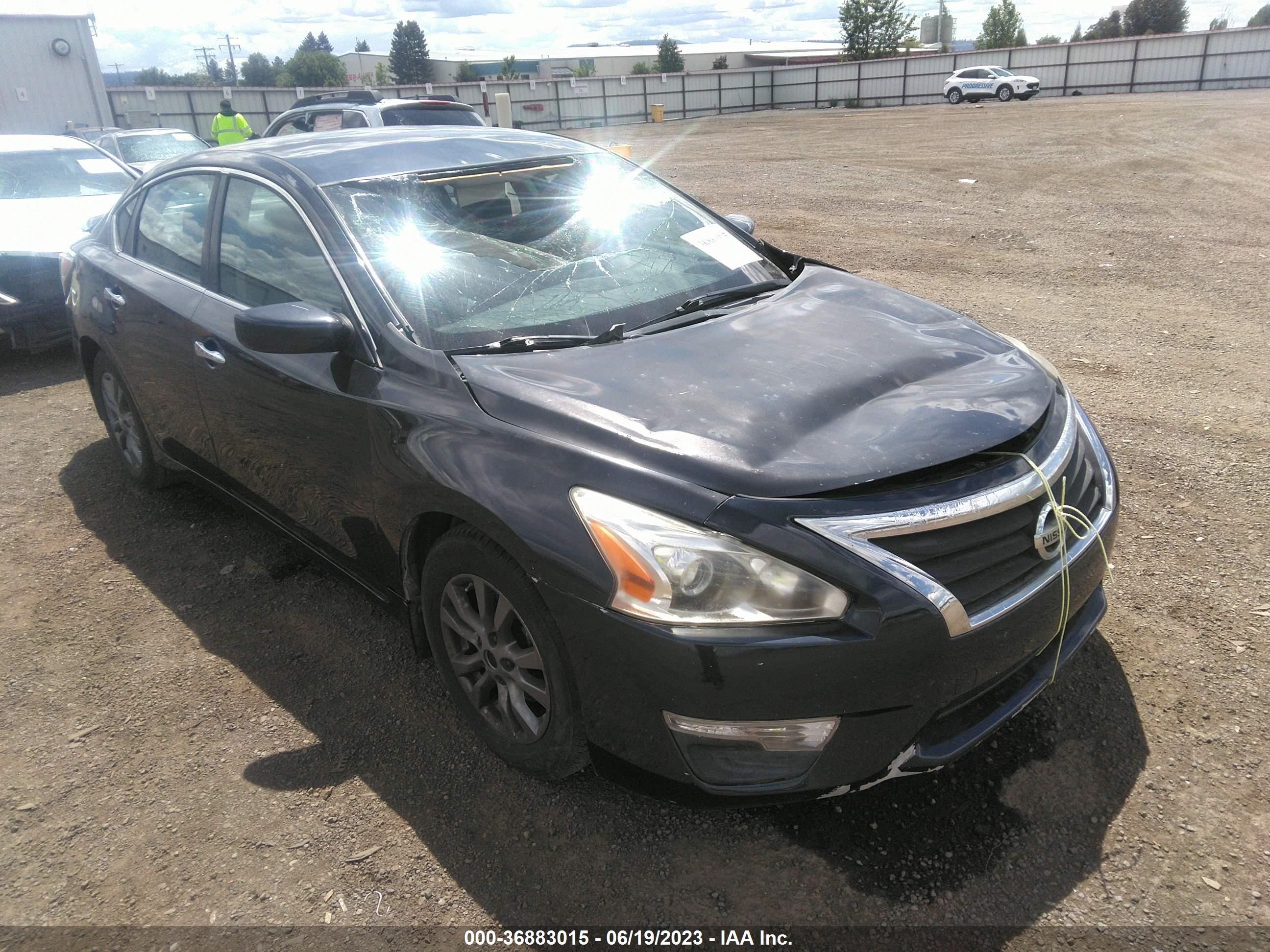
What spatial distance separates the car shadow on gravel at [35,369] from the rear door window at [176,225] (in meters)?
2.60

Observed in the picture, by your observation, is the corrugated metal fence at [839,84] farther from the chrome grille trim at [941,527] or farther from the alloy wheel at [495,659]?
the chrome grille trim at [941,527]

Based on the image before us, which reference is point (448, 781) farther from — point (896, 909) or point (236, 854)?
point (896, 909)

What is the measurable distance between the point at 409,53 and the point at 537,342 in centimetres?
12482

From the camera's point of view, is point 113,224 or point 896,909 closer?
point 896,909

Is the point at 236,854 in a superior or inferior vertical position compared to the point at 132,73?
inferior

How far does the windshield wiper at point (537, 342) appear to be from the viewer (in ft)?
8.54

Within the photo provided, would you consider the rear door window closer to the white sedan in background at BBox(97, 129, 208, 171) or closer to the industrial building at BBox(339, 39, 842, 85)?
the white sedan in background at BBox(97, 129, 208, 171)

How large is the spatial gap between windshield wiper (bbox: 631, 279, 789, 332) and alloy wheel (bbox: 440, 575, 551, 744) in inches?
38.0

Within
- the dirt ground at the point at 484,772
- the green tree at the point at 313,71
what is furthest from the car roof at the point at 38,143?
the green tree at the point at 313,71

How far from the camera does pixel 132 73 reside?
168250 millimetres

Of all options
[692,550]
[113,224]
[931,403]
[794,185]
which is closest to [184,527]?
[113,224]

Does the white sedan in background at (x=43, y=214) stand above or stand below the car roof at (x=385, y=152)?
below

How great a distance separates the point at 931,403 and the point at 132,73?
205 metres

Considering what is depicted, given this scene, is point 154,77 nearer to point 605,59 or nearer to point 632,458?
point 605,59
